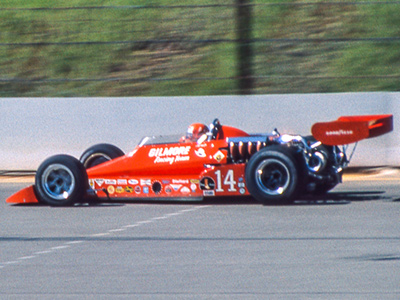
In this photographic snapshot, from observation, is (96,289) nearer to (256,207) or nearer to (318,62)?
(256,207)

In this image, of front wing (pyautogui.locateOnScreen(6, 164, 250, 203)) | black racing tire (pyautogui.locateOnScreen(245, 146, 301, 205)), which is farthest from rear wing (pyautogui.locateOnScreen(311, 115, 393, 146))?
front wing (pyautogui.locateOnScreen(6, 164, 250, 203))

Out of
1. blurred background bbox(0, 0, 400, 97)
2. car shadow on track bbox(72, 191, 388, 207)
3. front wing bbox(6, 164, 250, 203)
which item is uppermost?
blurred background bbox(0, 0, 400, 97)

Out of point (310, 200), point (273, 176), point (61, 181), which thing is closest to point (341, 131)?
point (273, 176)

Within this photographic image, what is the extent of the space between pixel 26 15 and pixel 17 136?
5.24 meters

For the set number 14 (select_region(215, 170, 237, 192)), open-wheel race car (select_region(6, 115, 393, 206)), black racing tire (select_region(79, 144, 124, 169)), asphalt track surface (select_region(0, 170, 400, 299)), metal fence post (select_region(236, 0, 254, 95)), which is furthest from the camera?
metal fence post (select_region(236, 0, 254, 95))

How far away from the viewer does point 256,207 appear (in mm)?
9789

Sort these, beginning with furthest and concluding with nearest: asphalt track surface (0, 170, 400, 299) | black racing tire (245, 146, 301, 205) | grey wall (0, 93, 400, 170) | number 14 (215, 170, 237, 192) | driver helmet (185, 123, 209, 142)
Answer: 1. grey wall (0, 93, 400, 170)
2. driver helmet (185, 123, 209, 142)
3. number 14 (215, 170, 237, 192)
4. black racing tire (245, 146, 301, 205)
5. asphalt track surface (0, 170, 400, 299)

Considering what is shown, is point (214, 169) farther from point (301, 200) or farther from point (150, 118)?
point (150, 118)

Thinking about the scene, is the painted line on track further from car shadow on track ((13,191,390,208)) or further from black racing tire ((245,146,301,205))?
black racing tire ((245,146,301,205))

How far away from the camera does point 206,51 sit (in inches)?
635

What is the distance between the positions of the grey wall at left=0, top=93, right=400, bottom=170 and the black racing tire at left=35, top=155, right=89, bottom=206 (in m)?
2.87

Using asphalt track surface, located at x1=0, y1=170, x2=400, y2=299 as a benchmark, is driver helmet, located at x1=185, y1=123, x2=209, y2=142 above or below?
above

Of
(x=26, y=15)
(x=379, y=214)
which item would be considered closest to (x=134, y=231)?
(x=379, y=214)

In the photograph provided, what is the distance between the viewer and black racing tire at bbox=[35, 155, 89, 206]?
1006 centimetres
